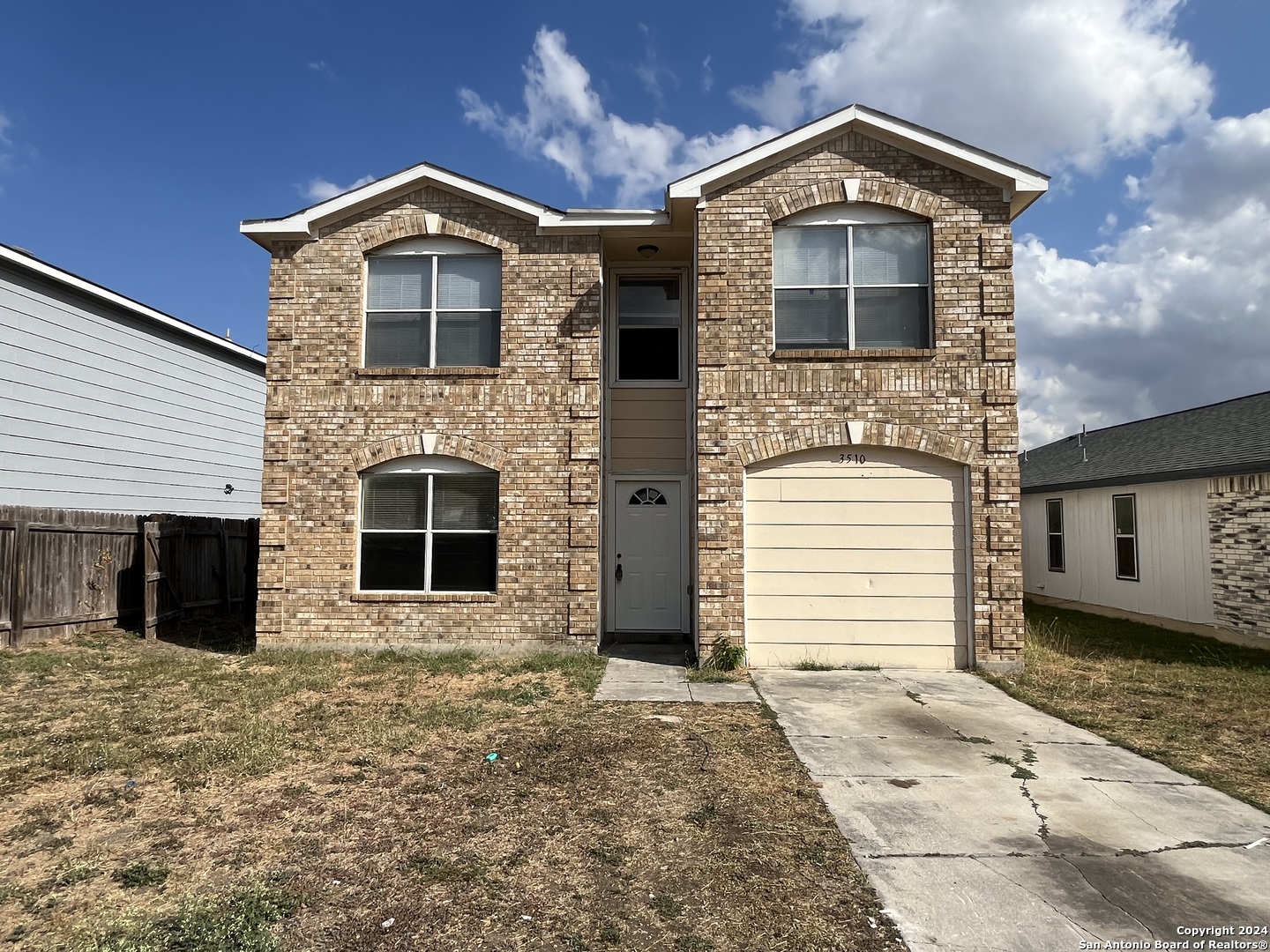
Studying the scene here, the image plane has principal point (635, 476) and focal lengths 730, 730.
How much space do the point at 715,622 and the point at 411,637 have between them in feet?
13.0

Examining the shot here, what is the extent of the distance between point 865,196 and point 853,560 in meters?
4.56

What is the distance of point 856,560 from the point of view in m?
9.02

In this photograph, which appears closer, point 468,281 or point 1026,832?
point 1026,832

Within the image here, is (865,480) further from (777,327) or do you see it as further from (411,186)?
(411,186)

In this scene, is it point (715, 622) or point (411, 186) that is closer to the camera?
point (715, 622)

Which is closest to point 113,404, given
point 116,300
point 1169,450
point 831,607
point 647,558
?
point 116,300

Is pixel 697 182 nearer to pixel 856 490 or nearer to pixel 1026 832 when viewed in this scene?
pixel 856 490

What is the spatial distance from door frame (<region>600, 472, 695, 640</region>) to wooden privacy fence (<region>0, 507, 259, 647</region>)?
6.81 metres

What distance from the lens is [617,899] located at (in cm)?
355

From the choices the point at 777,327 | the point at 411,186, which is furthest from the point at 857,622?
the point at 411,186

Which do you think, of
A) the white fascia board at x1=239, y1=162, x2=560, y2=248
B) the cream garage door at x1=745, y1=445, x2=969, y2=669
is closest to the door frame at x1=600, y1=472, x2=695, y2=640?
the cream garage door at x1=745, y1=445, x2=969, y2=669

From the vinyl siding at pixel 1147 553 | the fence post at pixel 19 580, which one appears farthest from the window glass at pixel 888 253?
the fence post at pixel 19 580

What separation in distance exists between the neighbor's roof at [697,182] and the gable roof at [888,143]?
0.4 inches

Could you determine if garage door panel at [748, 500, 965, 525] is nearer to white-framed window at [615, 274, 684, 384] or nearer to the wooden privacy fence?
white-framed window at [615, 274, 684, 384]
